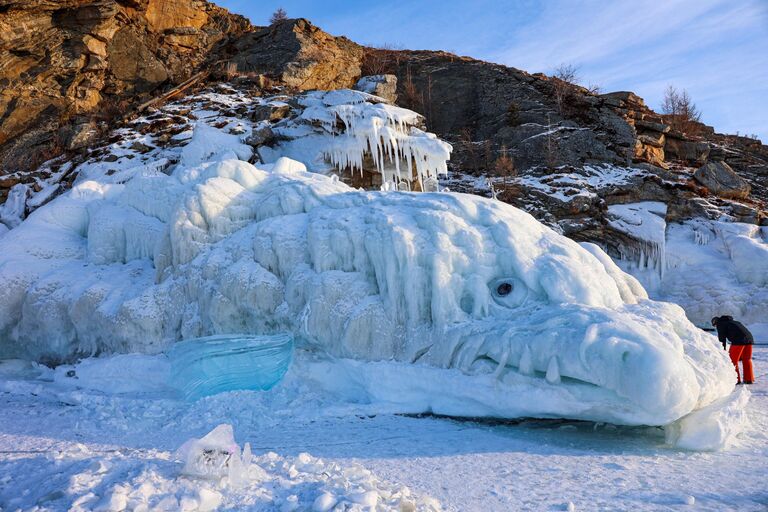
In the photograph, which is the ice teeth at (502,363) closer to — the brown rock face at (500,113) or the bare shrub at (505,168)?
the bare shrub at (505,168)

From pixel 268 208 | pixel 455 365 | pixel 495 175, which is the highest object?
pixel 495 175

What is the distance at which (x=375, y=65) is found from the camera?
35094 millimetres

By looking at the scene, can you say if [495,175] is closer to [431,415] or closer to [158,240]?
[158,240]

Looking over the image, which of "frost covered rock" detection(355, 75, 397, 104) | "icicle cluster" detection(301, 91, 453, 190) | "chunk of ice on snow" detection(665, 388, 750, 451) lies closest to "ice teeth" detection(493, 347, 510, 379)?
"chunk of ice on snow" detection(665, 388, 750, 451)

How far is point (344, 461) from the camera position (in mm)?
5066

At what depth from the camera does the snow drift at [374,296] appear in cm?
581

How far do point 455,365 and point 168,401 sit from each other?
419cm

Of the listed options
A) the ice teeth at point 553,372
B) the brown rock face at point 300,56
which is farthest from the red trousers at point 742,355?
the brown rock face at point 300,56

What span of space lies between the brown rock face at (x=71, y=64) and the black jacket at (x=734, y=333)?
2329cm

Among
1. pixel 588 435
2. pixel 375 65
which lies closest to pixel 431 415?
Result: pixel 588 435

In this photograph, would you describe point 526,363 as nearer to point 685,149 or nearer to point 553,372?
point 553,372

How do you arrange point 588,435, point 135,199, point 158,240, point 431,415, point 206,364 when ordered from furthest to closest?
1. point 135,199
2. point 158,240
3. point 206,364
4. point 431,415
5. point 588,435

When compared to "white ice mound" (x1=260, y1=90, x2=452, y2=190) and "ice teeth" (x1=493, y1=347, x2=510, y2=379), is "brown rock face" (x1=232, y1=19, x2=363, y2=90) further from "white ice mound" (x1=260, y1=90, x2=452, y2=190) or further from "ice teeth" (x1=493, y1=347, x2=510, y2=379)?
"ice teeth" (x1=493, y1=347, x2=510, y2=379)

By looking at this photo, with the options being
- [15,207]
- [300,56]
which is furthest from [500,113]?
[15,207]
